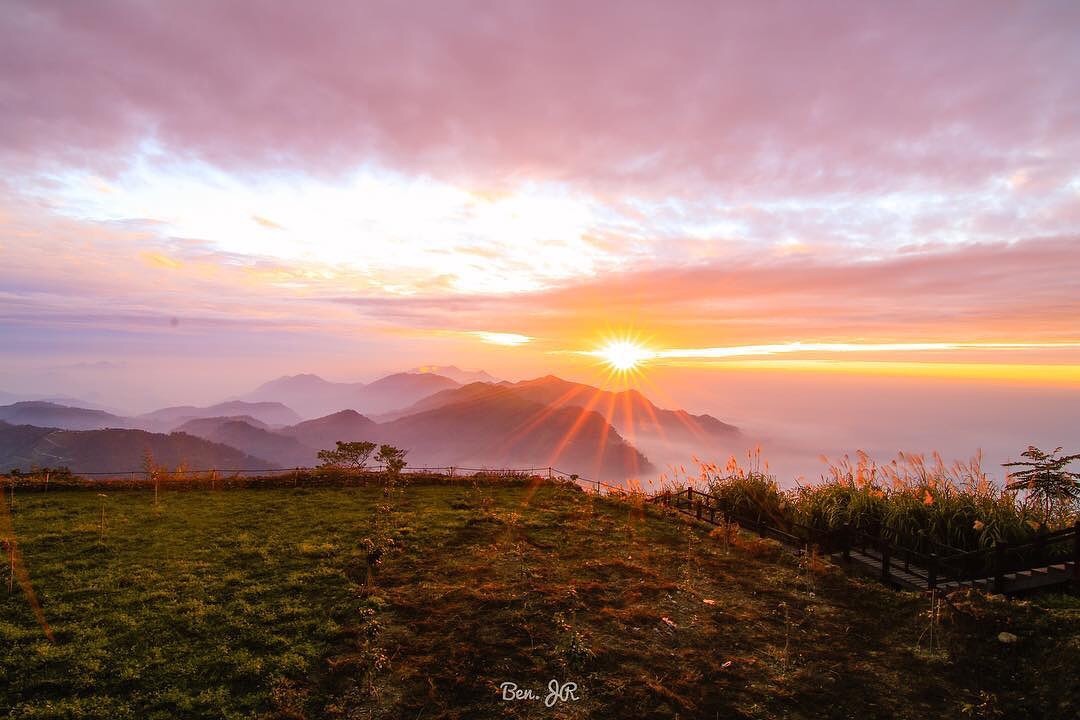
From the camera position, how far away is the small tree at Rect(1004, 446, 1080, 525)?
11445mm

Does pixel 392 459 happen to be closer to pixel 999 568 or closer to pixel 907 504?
pixel 907 504

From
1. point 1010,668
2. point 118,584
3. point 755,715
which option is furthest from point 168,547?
point 1010,668

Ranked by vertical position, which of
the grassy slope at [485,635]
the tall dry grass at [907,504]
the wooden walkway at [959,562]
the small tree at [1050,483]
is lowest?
the grassy slope at [485,635]

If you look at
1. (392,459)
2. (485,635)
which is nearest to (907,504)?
(485,635)

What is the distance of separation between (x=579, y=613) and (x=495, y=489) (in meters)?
13.3

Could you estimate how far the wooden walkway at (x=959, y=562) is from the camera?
9922 mm

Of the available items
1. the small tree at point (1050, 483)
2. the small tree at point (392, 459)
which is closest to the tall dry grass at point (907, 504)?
the small tree at point (1050, 483)

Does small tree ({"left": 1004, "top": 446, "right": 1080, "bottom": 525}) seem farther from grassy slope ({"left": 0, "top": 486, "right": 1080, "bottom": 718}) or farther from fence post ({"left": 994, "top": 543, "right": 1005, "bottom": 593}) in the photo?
grassy slope ({"left": 0, "top": 486, "right": 1080, "bottom": 718})

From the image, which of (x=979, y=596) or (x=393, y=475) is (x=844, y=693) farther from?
(x=393, y=475)

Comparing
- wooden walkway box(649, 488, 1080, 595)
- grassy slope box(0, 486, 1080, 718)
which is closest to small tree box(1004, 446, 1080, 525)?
wooden walkway box(649, 488, 1080, 595)

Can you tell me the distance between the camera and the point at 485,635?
8.91m

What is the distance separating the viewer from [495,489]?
22.8m

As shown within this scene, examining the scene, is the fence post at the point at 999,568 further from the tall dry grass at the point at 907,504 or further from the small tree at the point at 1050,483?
the small tree at the point at 1050,483

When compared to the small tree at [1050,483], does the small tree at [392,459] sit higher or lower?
lower
